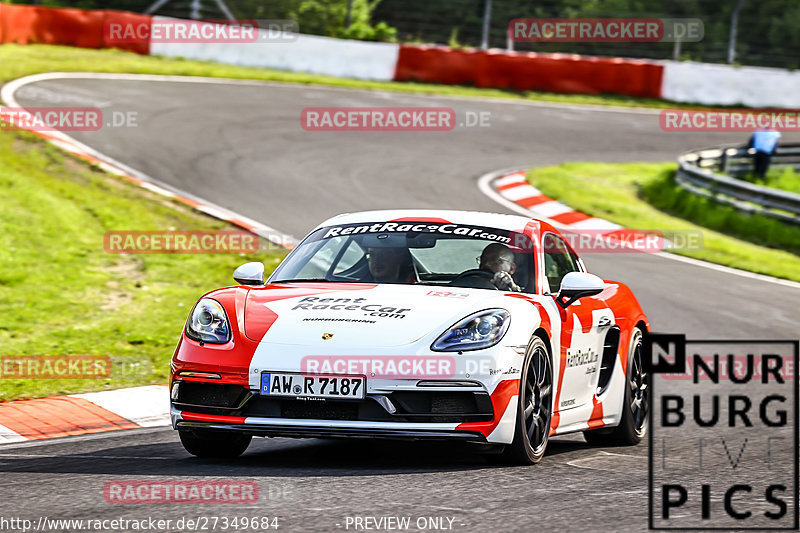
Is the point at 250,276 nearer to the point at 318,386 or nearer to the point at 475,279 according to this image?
the point at 475,279

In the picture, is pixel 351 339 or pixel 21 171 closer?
pixel 351 339

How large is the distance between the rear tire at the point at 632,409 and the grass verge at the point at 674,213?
740cm

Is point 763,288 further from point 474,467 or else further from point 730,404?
point 474,467

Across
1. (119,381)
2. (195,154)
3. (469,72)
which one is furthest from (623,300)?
(469,72)

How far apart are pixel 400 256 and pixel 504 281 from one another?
600 mm

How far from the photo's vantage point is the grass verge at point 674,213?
51.7 ft

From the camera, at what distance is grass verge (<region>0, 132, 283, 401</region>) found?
9.27 meters

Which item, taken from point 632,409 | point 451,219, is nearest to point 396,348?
point 451,219

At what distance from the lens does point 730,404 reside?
8.45 meters

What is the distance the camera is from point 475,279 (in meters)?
6.81

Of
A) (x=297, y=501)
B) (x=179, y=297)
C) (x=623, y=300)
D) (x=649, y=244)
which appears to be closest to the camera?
(x=297, y=501)

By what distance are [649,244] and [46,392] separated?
31.3 ft

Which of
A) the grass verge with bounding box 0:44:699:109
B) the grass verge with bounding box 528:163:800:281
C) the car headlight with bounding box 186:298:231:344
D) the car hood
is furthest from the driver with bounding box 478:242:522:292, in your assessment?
the grass verge with bounding box 0:44:699:109

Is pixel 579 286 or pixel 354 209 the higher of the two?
pixel 579 286
